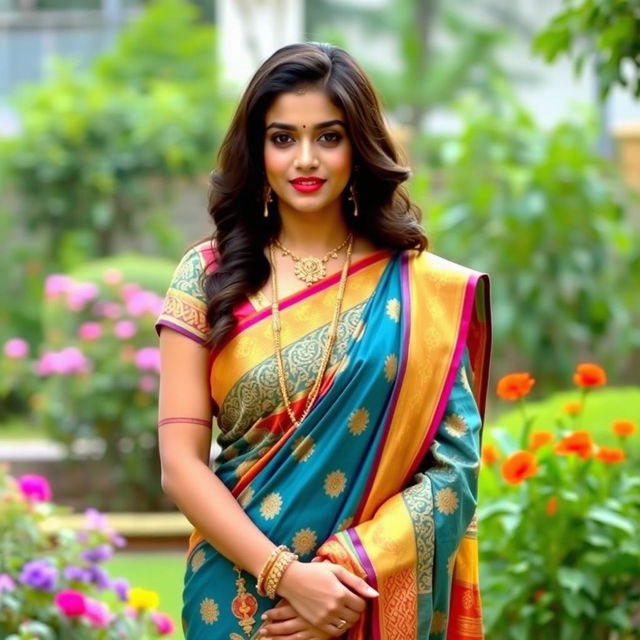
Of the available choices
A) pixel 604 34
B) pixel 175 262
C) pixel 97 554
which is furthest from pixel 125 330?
pixel 604 34

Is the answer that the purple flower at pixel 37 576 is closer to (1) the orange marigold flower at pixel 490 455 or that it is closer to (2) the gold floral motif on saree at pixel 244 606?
(1) the orange marigold flower at pixel 490 455

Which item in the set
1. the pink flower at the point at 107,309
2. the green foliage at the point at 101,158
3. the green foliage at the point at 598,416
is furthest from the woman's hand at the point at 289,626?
the green foliage at the point at 101,158

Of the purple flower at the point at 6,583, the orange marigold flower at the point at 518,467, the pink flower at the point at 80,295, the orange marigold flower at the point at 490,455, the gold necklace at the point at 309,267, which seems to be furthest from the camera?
the pink flower at the point at 80,295

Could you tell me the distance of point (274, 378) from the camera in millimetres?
2789

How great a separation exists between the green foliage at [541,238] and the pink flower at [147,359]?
217 centimetres

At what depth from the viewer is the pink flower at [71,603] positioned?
4.12 meters

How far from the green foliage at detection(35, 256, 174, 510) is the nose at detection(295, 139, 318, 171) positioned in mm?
5422

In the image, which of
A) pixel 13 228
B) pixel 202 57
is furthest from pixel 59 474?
pixel 202 57

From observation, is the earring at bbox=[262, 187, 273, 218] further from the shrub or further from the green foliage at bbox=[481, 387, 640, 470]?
the green foliage at bbox=[481, 387, 640, 470]

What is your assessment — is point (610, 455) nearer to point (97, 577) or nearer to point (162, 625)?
point (162, 625)

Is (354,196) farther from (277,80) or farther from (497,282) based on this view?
(497,282)

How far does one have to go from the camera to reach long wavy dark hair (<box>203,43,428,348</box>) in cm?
280

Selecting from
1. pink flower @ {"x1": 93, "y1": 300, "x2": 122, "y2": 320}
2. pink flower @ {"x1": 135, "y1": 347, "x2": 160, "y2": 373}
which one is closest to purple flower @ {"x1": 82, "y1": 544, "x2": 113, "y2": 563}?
pink flower @ {"x1": 135, "y1": 347, "x2": 160, "y2": 373}

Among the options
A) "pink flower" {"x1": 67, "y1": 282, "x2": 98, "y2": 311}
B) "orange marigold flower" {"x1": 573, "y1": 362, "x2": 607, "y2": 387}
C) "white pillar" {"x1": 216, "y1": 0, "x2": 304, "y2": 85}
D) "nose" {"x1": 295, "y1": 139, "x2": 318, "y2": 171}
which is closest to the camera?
"nose" {"x1": 295, "y1": 139, "x2": 318, "y2": 171}
